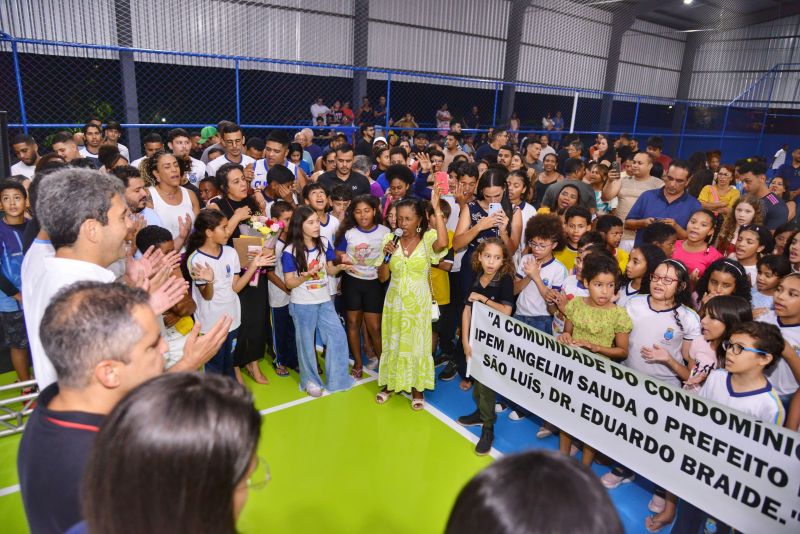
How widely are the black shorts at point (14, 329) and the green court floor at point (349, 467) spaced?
746 millimetres

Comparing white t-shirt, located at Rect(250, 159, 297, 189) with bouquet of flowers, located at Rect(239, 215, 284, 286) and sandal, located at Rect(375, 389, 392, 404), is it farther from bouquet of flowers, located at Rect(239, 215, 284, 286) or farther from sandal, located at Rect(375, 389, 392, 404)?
sandal, located at Rect(375, 389, 392, 404)

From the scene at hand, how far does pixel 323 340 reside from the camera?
446 cm

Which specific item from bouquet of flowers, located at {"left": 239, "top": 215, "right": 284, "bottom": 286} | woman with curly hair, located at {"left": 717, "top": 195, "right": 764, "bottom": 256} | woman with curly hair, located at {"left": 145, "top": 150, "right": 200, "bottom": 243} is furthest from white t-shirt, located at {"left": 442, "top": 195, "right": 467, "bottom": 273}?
woman with curly hair, located at {"left": 717, "top": 195, "right": 764, "bottom": 256}

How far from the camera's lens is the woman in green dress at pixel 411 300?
13.6 feet

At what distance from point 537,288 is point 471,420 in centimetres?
117

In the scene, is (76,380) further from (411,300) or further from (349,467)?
(411,300)

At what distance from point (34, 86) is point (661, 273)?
11487mm

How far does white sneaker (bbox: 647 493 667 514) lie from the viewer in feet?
11.0

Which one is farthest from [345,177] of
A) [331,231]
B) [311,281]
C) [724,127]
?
[724,127]

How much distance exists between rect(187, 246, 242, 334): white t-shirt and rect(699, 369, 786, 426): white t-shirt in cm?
323

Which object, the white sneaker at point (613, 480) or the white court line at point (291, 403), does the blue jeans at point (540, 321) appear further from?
the white court line at point (291, 403)

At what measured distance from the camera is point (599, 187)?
6.84 meters

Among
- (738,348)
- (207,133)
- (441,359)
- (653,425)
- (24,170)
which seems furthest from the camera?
(207,133)

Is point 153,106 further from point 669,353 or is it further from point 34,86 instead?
point 669,353
